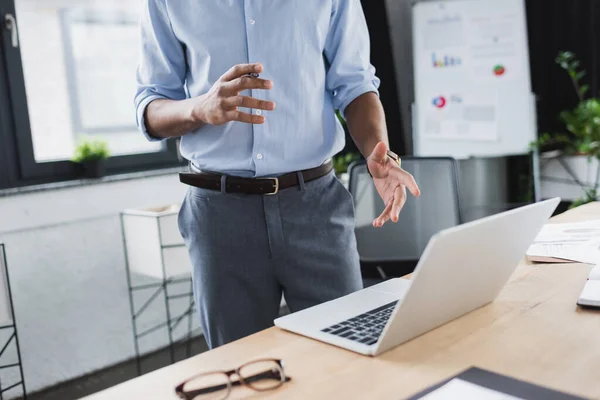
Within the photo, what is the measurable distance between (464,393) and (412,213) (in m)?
1.59

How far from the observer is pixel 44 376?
8.12 ft

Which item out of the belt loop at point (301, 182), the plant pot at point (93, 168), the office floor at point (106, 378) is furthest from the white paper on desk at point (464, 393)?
the plant pot at point (93, 168)

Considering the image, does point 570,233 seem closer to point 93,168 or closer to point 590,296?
point 590,296

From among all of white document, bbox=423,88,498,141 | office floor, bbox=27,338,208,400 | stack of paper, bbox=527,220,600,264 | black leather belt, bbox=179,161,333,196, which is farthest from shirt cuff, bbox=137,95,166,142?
white document, bbox=423,88,498,141

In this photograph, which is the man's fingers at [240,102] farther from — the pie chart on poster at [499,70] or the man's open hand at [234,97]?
the pie chart on poster at [499,70]

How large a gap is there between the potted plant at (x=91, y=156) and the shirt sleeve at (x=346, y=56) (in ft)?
4.94

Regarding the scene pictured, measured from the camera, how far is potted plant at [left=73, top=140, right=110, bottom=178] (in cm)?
265

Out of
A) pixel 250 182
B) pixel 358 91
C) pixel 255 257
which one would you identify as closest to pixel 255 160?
pixel 250 182

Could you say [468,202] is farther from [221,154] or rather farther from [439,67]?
[221,154]

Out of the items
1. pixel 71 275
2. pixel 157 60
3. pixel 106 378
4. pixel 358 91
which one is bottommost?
pixel 106 378

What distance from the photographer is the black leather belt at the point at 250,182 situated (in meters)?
1.32

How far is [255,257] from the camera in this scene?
1332 millimetres

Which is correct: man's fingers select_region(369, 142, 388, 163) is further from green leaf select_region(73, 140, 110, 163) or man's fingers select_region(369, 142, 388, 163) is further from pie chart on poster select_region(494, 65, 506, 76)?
pie chart on poster select_region(494, 65, 506, 76)

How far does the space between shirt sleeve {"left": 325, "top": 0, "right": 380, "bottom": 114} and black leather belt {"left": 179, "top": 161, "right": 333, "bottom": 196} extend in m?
0.21
